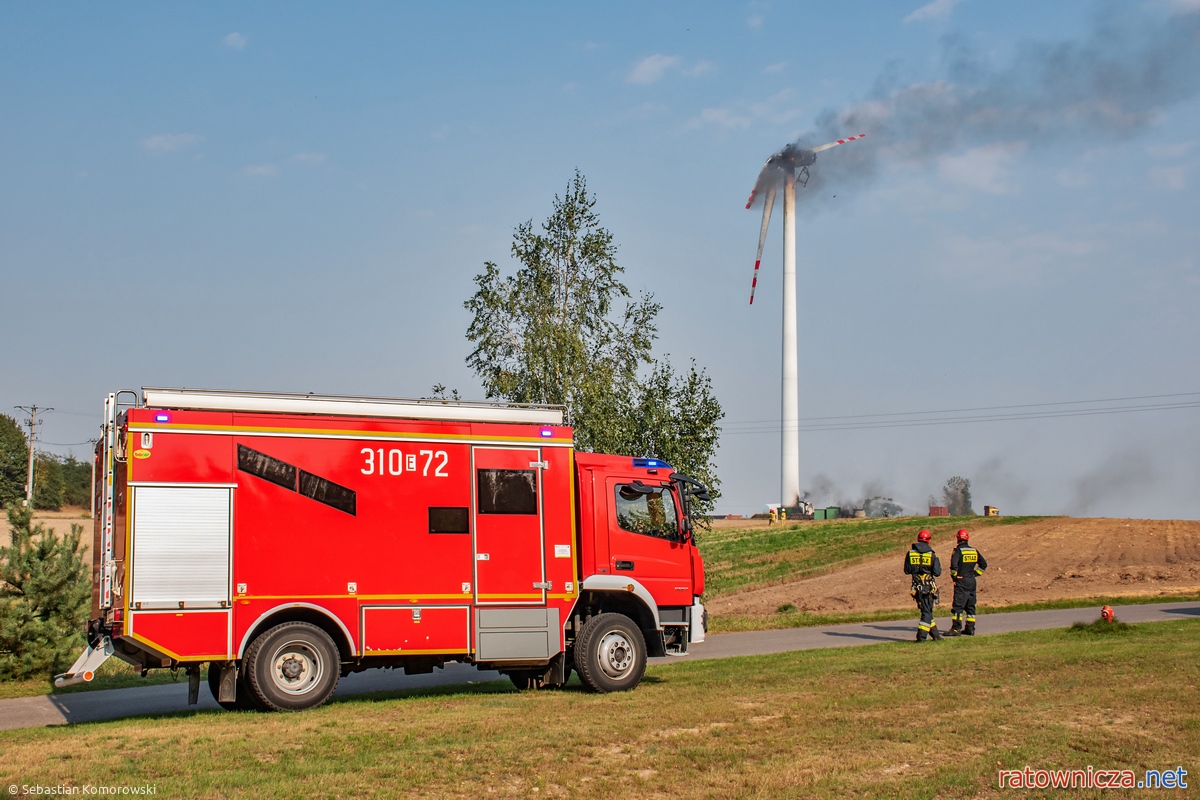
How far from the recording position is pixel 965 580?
19.1m

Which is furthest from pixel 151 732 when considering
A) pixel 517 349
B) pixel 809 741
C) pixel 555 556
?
pixel 517 349

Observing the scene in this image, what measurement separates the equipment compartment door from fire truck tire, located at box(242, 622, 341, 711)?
1911 millimetres

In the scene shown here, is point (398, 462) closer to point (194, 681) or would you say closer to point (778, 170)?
point (194, 681)

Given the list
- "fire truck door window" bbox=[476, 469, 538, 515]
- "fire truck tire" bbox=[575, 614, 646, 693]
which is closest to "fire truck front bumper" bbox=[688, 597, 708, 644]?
"fire truck tire" bbox=[575, 614, 646, 693]

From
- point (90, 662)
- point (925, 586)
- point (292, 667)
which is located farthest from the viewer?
point (925, 586)

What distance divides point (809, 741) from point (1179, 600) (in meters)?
21.6

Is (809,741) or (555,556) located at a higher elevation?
(555,556)

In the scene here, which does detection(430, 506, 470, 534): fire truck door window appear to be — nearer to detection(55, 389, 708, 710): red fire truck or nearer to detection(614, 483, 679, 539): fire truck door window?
detection(55, 389, 708, 710): red fire truck

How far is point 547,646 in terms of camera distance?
43.9ft

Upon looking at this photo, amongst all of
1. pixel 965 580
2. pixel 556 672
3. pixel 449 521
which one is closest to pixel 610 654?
pixel 556 672

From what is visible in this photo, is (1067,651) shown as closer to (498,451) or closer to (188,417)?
(498,451)

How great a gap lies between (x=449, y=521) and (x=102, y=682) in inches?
293

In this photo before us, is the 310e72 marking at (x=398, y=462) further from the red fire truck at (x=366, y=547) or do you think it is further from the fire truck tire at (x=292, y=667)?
the fire truck tire at (x=292, y=667)

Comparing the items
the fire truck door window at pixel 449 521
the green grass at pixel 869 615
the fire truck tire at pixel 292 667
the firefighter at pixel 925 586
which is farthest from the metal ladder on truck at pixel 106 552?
the green grass at pixel 869 615
